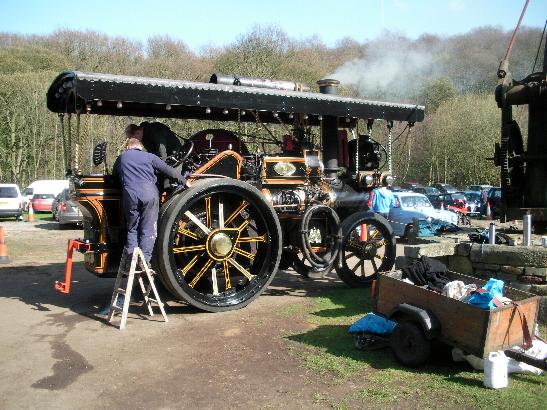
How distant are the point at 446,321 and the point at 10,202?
2172cm

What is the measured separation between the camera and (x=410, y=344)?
467 cm

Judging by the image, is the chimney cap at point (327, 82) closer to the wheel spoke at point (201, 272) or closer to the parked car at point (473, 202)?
the wheel spoke at point (201, 272)

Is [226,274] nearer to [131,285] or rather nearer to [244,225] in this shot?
[244,225]

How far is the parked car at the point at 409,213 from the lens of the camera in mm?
15729

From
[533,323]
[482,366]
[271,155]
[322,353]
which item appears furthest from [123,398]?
[271,155]

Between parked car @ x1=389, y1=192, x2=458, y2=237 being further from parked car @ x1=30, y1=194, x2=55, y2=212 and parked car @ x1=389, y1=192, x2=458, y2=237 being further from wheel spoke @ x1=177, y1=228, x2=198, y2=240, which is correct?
parked car @ x1=30, y1=194, x2=55, y2=212

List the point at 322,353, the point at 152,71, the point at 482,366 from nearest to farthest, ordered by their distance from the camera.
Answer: the point at 482,366
the point at 322,353
the point at 152,71

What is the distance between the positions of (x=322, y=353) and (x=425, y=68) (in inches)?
650

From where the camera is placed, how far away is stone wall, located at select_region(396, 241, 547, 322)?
573 cm

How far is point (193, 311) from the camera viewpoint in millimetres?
6672

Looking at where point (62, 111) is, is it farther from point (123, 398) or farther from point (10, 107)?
point (10, 107)

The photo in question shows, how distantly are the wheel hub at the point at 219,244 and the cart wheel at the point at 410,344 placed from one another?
2443 millimetres

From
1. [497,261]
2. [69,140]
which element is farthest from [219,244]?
[497,261]

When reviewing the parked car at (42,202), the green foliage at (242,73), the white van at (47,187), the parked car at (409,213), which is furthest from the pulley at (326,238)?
the white van at (47,187)
